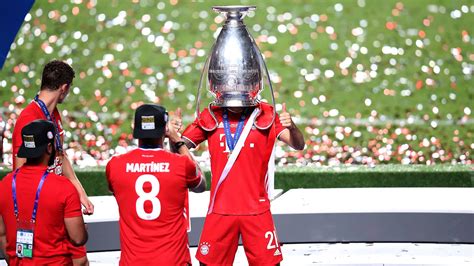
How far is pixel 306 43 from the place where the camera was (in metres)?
19.7

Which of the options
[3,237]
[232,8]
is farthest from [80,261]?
[232,8]

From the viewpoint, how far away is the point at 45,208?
264 inches

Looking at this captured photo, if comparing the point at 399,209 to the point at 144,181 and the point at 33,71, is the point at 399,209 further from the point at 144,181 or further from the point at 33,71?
the point at 33,71

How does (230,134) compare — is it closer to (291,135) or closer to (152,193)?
(291,135)

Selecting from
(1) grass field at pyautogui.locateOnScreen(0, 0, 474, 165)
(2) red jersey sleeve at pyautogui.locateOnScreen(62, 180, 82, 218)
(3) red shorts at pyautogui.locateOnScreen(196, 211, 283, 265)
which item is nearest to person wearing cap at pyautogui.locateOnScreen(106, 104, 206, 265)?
(2) red jersey sleeve at pyautogui.locateOnScreen(62, 180, 82, 218)

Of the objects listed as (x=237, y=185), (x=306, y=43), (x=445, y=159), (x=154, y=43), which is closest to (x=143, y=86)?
(x=154, y=43)

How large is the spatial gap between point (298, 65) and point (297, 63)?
38 mm

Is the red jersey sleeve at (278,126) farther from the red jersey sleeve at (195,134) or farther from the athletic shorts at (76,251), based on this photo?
the athletic shorts at (76,251)

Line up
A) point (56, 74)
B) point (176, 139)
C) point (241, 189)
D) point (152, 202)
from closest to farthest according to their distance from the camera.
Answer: point (152, 202) → point (176, 139) → point (241, 189) → point (56, 74)

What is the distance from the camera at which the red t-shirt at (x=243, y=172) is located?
26.2ft

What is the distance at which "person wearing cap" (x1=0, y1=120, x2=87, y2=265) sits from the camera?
669 centimetres

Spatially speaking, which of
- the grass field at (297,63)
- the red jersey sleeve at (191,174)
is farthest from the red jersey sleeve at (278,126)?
the grass field at (297,63)

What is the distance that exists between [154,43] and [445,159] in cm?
515

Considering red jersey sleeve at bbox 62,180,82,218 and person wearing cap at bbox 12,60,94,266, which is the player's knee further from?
red jersey sleeve at bbox 62,180,82,218
